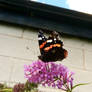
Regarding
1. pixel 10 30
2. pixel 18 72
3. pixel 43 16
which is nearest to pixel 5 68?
pixel 18 72

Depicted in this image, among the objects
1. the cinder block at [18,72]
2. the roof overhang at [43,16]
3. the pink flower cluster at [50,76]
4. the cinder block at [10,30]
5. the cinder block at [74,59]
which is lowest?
the pink flower cluster at [50,76]

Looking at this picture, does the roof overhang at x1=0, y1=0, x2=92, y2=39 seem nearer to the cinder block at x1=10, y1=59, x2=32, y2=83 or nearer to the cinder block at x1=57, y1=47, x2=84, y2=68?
the cinder block at x1=57, y1=47, x2=84, y2=68

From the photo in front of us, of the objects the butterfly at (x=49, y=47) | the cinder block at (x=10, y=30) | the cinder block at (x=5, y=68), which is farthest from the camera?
the cinder block at (x=10, y=30)

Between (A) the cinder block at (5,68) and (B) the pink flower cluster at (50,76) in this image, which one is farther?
(A) the cinder block at (5,68)

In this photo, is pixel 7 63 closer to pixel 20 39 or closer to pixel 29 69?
pixel 20 39

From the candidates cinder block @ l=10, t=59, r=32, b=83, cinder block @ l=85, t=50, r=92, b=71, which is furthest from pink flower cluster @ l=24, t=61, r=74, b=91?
cinder block @ l=85, t=50, r=92, b=71

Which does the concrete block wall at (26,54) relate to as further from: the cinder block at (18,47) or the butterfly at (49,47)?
the butterfly at (49,47)

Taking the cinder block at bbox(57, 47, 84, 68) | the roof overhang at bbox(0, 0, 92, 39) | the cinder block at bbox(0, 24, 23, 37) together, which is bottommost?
the cinder block at bbox(57, 47, 84, 68)

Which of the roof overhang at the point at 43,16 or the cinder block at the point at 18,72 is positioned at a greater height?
the roof overhang at the point at 43,16

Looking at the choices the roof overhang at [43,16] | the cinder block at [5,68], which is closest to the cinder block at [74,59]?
the roof overhang at [43,16]
